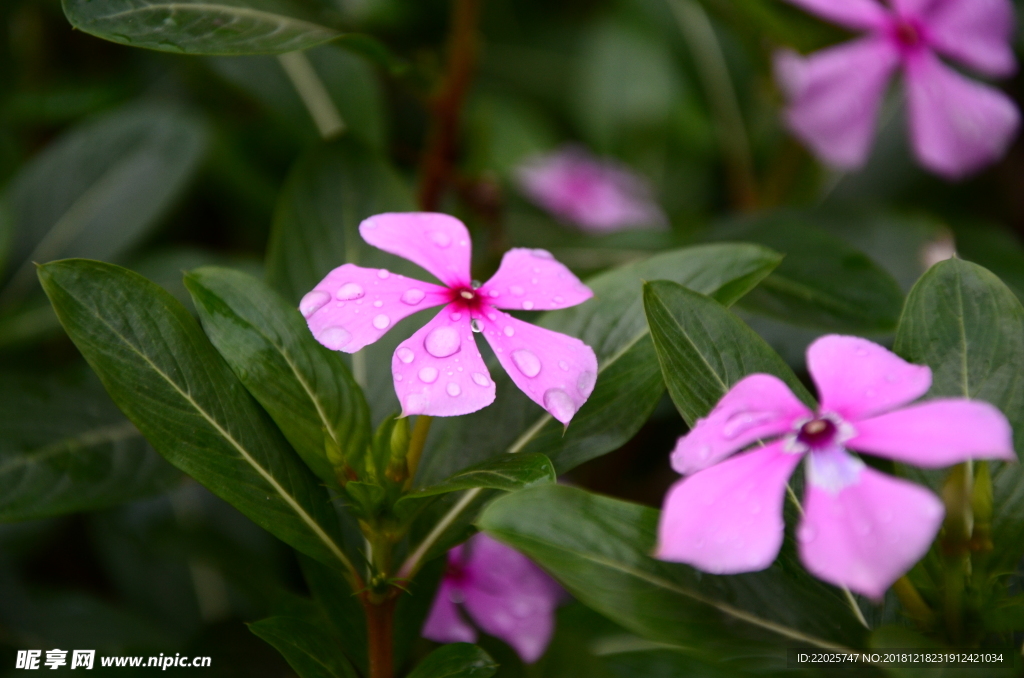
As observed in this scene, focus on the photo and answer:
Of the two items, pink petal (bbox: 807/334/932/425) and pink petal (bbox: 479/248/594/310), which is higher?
pink petal (bbox: 479/248/594/310)

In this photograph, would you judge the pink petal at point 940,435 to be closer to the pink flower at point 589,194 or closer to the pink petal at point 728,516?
the pink petal at point 728,516

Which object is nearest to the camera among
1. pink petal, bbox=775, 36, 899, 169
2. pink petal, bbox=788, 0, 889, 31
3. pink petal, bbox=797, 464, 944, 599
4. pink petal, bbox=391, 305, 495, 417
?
pink petal, bbox=797, 464, 944, 599

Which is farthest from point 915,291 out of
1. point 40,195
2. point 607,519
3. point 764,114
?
point 40,195

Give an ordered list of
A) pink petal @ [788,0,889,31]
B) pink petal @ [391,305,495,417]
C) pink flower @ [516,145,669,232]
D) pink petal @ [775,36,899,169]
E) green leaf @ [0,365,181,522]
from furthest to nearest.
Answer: pink flower @ [516,145,669,232] → pink petal @ [775,36,899,169] → pink petal @ [788,0,889,31] → green leaf @ [0,365,181,522] → pink petal @ [391,305,495,417]

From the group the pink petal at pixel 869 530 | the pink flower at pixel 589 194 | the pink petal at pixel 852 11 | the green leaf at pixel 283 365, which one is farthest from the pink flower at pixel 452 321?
the pink flower at pixel 589 194

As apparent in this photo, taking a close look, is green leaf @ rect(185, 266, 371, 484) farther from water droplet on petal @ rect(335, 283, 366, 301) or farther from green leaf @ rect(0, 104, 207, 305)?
green leaf @ rect(0, 104, 207, 305)

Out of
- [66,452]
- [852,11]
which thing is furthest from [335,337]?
[852,11]

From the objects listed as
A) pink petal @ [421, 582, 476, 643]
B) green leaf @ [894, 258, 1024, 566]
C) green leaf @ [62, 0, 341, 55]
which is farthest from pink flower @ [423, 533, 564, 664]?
green leaf @ [62, 0, 341, 55]
